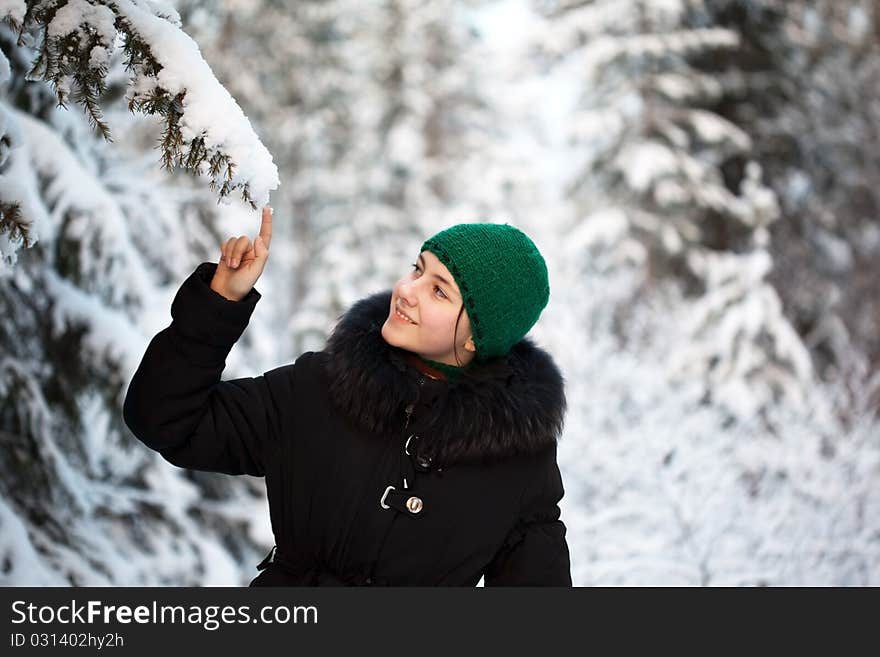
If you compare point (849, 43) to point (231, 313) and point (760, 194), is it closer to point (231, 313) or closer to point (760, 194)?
point (760, 194)

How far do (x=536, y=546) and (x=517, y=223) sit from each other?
1192cm

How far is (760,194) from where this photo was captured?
367 inches

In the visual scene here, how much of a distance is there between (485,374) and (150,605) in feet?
3.57

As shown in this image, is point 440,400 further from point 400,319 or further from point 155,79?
point 155,79

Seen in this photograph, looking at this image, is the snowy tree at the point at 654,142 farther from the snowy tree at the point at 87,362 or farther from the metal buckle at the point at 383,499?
the metal buckle at the point at 383,499

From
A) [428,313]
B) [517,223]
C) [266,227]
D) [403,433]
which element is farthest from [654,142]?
[266,227]

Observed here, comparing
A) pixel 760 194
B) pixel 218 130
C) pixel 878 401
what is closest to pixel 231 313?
pixel 218 130

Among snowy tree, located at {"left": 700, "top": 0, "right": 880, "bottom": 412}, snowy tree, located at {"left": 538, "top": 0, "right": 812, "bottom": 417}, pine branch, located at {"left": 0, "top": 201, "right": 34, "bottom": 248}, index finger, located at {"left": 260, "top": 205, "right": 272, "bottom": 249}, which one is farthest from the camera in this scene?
snowy tree, located at {"left": 700, "top": 0, "right": 880, "bottom": 412}

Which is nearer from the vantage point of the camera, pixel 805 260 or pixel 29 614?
pixel 29 614

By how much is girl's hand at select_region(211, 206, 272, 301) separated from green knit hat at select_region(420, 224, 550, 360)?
1.58 feet

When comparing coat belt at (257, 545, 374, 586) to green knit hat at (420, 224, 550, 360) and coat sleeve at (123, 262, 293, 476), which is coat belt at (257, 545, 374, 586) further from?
green knit hat at (420, 224, 550, 360)

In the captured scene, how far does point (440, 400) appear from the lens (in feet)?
7.25

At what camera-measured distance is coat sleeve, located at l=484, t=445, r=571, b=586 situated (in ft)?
7.40

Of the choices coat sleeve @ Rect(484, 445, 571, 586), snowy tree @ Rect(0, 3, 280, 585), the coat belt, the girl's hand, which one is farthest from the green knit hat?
snowy tree @ Rect(0, 3, 280, 585)
